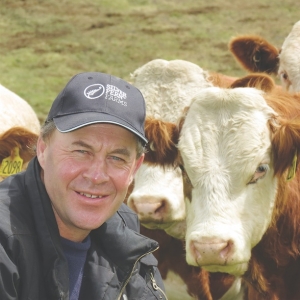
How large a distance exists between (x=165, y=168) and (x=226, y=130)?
0.76 metres

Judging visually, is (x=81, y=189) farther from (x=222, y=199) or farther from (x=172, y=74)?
(x=172, y=74)

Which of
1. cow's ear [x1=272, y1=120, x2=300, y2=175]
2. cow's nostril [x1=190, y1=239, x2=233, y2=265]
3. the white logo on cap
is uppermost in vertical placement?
the white logo on cap

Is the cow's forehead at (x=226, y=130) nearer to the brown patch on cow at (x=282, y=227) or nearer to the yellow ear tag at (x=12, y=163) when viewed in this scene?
the brown patch on cow at (x=282, y=227)

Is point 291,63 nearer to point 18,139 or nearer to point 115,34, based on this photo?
point 18,139

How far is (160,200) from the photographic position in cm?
486

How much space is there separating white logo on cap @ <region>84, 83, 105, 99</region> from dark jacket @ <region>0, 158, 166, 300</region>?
0.33m

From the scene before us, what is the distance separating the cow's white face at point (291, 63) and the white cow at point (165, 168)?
2.31 ft

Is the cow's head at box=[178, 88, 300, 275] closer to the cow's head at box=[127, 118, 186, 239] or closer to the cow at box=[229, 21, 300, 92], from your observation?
the cow's head at box=[127, 118, 186, 239]

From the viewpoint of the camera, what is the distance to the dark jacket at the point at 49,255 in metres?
2.55

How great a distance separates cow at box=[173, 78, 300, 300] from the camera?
3.88 m

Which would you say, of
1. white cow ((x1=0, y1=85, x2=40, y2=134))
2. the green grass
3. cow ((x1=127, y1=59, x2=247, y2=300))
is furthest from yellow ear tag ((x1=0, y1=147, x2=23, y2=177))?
the green grass

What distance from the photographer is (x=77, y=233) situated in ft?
9.57

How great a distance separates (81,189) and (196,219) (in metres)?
1.29

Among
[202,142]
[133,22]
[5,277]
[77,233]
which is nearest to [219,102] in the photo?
[202,142]
